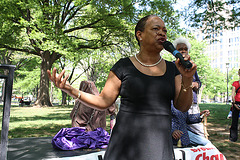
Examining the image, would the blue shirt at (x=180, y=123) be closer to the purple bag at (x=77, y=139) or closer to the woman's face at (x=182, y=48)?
the woman's face at (x=182, y=48)

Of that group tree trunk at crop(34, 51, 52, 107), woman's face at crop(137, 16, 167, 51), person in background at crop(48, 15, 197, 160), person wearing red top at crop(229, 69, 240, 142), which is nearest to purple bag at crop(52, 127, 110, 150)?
person wearing red top at crop(229, 69, 240, 142)

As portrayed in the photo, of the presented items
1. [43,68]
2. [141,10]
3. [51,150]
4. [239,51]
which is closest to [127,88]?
[51,150]

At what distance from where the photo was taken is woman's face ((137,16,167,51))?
1768 mm

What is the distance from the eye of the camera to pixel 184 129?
3.12 metres

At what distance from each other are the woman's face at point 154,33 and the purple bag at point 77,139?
438 centimetres

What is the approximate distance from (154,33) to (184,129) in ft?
5.82

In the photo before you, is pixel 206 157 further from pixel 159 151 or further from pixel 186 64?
pixel 186 64

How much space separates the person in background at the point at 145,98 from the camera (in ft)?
5.18

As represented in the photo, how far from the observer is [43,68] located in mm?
22438

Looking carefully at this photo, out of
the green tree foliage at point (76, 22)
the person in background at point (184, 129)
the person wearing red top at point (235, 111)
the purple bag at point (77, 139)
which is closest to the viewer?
the person in background at point (184, 129)

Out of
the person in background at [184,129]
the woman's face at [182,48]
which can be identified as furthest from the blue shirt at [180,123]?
the woman's face at [182,48]

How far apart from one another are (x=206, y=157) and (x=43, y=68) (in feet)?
69.2

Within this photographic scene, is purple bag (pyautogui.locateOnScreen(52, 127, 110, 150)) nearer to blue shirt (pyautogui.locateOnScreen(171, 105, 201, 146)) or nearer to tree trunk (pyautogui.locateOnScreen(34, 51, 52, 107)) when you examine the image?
blue shirt (pyautogui.locateOnScreen(171, 105, 201, 146))

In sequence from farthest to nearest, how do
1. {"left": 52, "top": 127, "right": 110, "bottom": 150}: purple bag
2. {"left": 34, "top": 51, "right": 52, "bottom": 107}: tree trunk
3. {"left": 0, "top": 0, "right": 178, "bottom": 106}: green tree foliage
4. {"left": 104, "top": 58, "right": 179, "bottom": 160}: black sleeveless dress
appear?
{"left": 34, "top": 51, "right": 52, "bottom": 107}: tree trunk, {"left": 0, "top": 0, "right": 178, "bottom": 106}: green tree foliage, {"left": 52, "top": 127, "right": 110, "bottom": 150}: purple bag, {"left": 104, "top": 58, "right": 179, "bottom": 160}: black sleeveless dress
